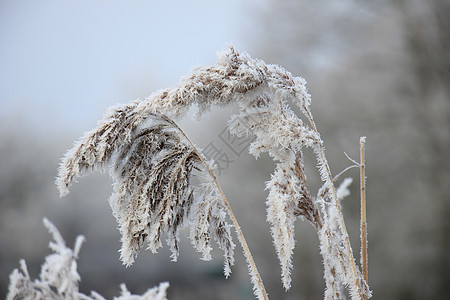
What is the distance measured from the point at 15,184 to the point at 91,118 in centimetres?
527

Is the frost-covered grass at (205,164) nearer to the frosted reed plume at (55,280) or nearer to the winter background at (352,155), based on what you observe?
the frosted reed plume at (55,280)

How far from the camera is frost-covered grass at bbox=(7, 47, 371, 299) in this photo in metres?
1.49

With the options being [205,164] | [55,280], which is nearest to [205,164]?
[205,164]

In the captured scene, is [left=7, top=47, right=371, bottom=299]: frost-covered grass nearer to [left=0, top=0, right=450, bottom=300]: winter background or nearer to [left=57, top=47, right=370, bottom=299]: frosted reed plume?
[left=57, top=47, right=370, bottom=299]: frosted reed plume

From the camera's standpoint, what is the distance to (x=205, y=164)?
5.38ft

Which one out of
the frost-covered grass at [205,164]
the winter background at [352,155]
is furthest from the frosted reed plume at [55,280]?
the winter background at [352,155]

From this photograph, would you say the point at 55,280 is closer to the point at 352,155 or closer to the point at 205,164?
the point at 205,164

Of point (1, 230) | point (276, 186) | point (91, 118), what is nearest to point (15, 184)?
point (1, 230)

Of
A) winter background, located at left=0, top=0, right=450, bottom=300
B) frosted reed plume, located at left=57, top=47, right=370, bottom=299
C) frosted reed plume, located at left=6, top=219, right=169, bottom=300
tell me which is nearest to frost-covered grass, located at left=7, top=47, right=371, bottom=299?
frosted reed plume, located at left=57, top=47, right=370, bottom=299

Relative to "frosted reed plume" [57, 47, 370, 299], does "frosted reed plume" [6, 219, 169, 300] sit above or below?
below

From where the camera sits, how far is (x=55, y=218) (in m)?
12.9

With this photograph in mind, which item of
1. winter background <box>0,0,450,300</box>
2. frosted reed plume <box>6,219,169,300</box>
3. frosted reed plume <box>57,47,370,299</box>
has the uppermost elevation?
winter background <box>0,0,450,300</box>

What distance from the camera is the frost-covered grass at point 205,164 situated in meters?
1.49

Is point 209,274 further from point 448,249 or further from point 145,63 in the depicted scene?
point 145,63
